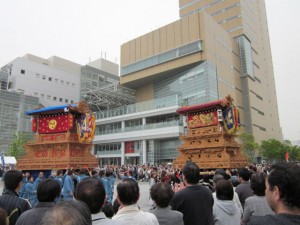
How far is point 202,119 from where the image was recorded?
62.9 ft

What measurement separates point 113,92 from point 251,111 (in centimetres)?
3164

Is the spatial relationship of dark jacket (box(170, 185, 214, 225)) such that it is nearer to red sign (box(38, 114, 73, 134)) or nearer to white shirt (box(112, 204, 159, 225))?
white shirt (box(112, 204, 159, 225))

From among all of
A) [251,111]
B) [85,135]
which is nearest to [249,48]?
[251,111]

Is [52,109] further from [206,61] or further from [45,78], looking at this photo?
[45,78]

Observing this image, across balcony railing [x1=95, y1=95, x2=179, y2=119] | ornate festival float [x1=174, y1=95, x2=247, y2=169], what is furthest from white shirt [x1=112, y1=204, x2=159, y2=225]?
balcony railing [x1=95, y1=95, x2=179, y2=119]

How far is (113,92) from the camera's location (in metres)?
55.7

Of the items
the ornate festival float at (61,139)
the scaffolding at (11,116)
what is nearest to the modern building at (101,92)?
the scaffolding at (11,116)

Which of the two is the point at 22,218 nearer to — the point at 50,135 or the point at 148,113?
the point at 50,135

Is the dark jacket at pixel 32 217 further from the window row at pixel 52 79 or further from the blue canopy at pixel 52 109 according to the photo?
the window row at pixel 52 79

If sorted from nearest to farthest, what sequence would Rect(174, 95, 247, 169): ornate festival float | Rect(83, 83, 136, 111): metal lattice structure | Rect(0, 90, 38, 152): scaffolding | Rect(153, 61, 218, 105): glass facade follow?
Rect(174, 95, 247, 169): ornate festival float
Rect(153, 61, 218, 105): glass facade
Rect(0, 90, 38, 152): scaffolding
Rect(83, 83, 136, 111): metal lattice structure

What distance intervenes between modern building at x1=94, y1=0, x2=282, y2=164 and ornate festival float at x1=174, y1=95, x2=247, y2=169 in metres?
19.0

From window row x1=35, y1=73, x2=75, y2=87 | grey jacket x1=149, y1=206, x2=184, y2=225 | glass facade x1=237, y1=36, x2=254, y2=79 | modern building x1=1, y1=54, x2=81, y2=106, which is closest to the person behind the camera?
grey jacket x1=149, y1=206, x2=184, y2=225

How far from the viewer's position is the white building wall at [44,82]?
5856 centimetres

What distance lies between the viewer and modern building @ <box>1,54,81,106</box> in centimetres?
5866
